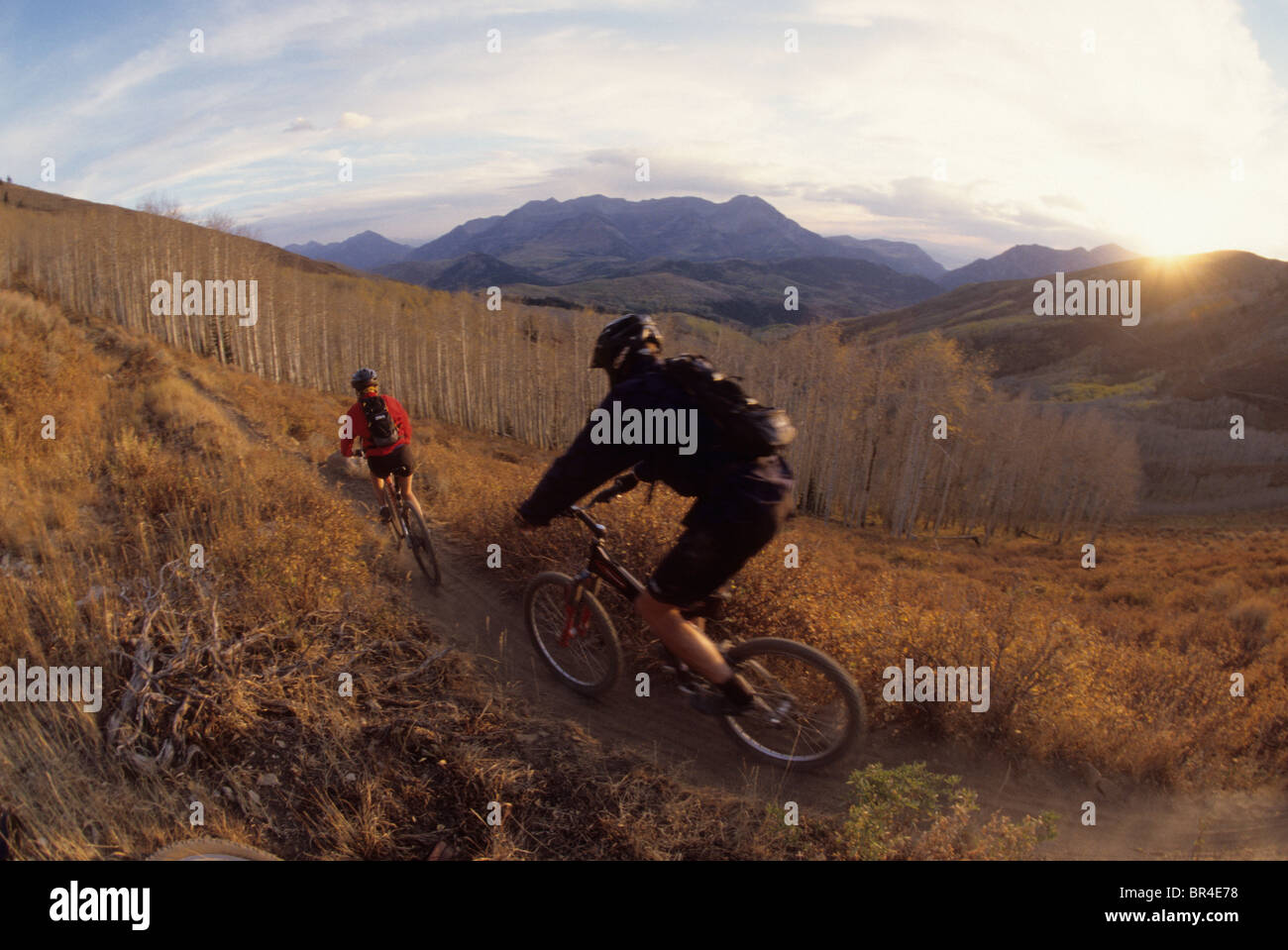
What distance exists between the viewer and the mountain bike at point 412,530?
7.03 metres

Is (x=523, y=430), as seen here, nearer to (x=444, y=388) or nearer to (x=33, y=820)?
(x=444, y=388)

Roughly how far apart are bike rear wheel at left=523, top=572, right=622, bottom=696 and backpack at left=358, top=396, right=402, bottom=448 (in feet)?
10.3

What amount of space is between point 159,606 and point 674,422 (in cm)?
396

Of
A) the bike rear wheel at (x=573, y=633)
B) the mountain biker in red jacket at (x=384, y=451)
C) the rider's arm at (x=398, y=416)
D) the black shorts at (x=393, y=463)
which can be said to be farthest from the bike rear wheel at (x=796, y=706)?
the rider's arm at (x=398, y=416)

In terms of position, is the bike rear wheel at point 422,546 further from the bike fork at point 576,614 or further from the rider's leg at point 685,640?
the rider's leg at point 685,640

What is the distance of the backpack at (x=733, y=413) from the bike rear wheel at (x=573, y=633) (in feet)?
6.97

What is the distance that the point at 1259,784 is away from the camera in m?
4.60

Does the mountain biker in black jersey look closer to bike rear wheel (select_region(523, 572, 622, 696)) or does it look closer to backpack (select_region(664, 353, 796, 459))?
backpack (select_region(664, 353, 796, 459))

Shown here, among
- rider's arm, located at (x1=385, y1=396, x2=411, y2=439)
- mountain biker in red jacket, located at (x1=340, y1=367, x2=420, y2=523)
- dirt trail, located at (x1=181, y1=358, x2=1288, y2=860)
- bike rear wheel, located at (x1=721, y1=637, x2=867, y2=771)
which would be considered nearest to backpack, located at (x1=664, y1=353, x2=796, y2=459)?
bike rear wheel, located at (x1=721, y1=637, x2=867, y2=771)

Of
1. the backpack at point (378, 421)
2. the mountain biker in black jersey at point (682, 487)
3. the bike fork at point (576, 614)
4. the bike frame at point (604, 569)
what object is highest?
the backpack at point (378, 421)

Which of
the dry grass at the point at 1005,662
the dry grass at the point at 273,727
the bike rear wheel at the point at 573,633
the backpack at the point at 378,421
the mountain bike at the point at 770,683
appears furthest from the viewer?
the backpack at the point at 378,421

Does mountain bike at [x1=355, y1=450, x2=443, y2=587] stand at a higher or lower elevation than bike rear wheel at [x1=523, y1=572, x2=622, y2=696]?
higher

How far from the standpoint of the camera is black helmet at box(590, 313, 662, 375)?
373 cm

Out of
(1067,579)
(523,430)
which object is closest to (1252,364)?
(1067,579)
